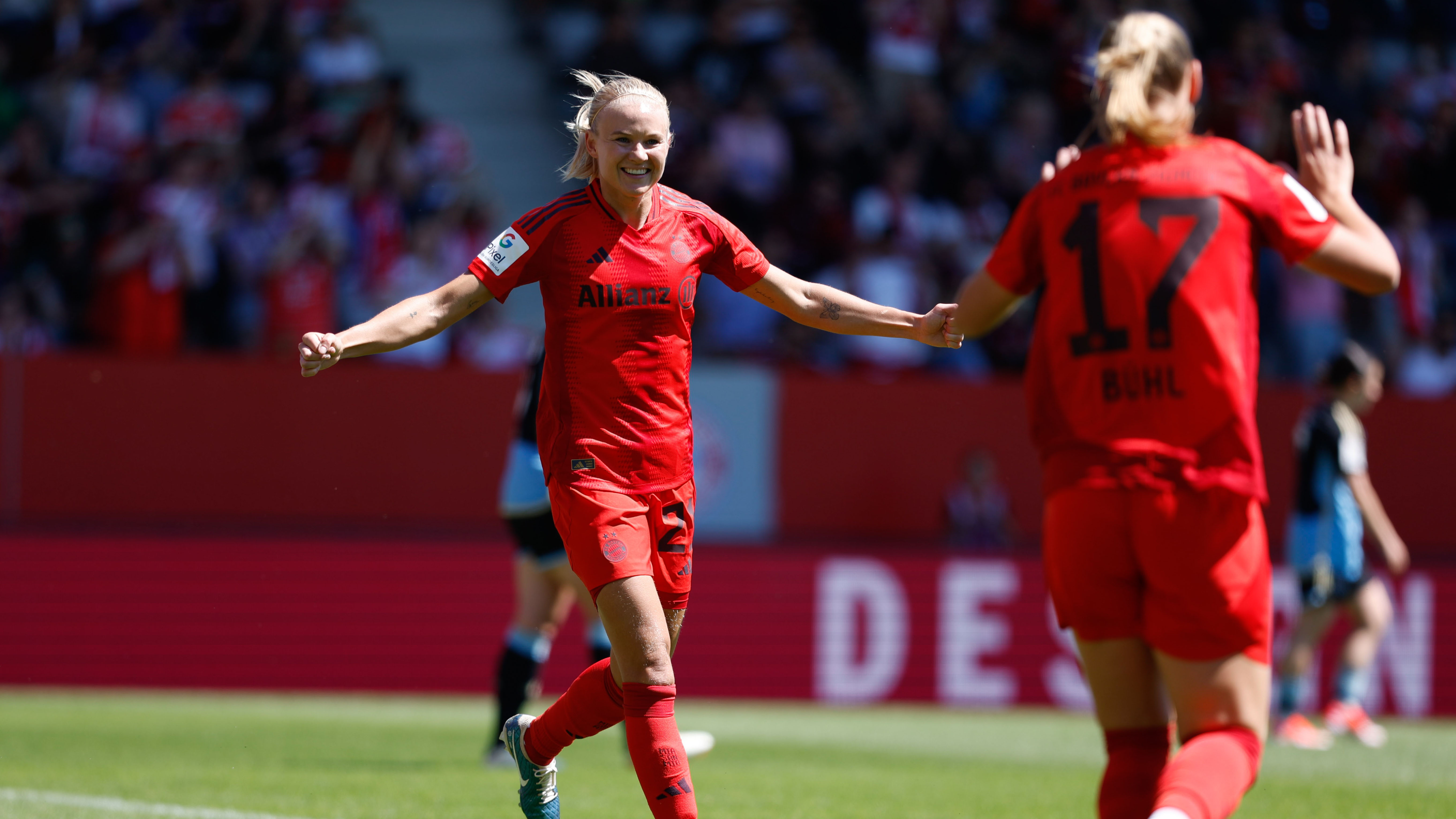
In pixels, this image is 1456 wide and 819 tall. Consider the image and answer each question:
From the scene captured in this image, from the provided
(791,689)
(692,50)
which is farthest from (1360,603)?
(692,50)

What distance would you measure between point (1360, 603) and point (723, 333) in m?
6.14

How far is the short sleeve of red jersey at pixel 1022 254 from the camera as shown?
13.3 ft

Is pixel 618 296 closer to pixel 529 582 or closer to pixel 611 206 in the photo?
pixel 611 206

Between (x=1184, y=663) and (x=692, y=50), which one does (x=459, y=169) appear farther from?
(x=1184, y=663)

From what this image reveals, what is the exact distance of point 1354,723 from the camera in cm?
1112

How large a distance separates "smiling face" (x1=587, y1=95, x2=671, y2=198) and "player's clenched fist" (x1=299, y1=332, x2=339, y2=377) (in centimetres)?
96

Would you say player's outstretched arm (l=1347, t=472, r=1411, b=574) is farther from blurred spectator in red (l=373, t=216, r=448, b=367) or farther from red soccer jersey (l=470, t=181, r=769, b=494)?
blurred spectator in red (l=373, t=216, r=448, b=367)

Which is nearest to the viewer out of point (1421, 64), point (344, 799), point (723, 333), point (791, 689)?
point (344, 799)

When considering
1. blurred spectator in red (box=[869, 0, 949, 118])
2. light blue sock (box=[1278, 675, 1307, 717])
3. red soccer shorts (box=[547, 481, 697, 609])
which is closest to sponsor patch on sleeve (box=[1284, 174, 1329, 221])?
red soccer shorts (box=[547, 481, 697, 609])

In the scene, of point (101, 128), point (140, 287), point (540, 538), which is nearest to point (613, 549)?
point (540, 538)

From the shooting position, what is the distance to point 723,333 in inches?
597

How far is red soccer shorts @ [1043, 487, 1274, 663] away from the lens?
12.2ft

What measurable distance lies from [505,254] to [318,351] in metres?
0.63

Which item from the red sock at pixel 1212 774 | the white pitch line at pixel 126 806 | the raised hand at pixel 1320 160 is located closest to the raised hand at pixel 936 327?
the raised hand at pixel 1320 160
